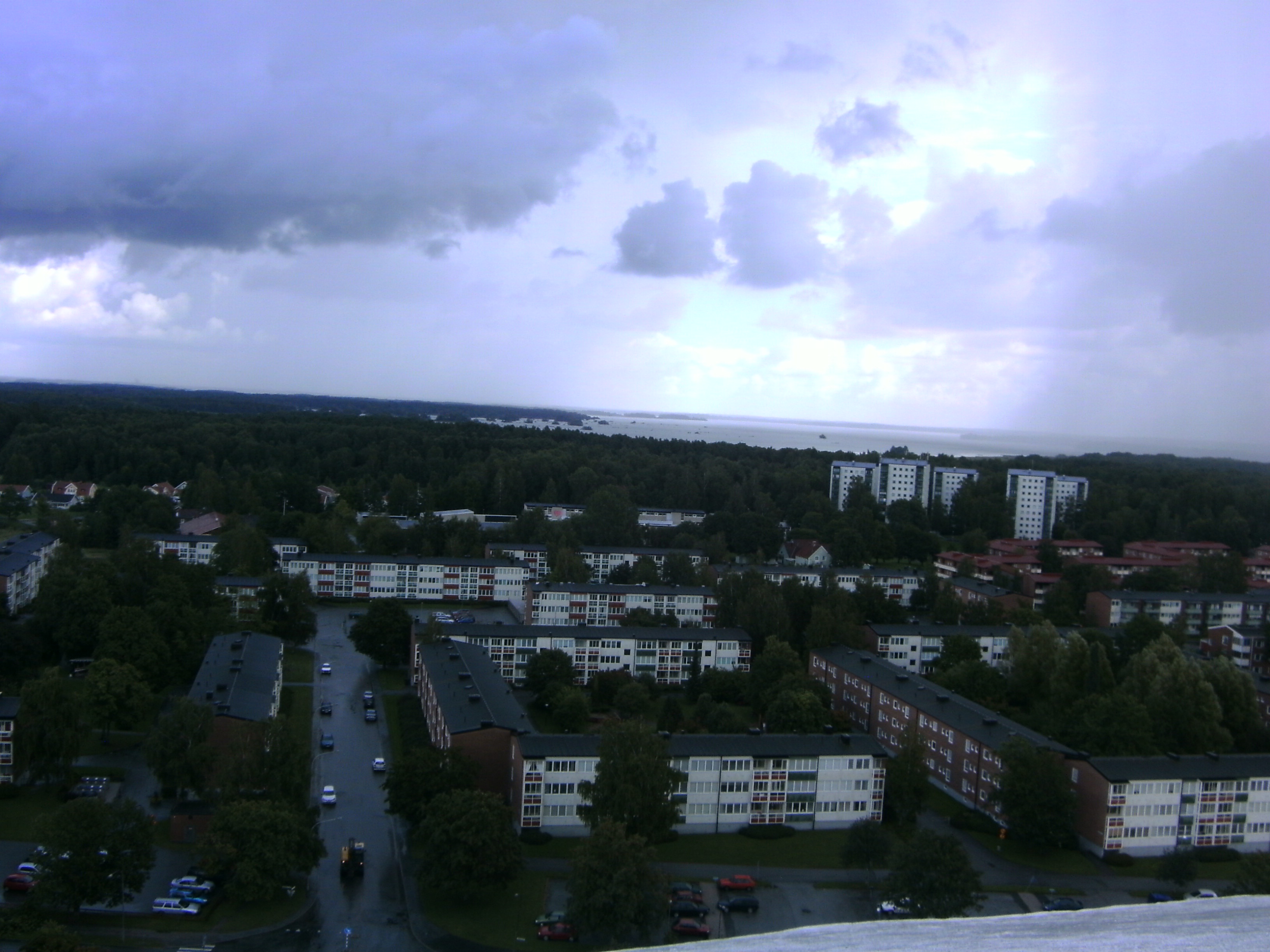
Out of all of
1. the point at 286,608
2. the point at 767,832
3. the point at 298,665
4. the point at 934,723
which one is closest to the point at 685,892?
the point at 767,832

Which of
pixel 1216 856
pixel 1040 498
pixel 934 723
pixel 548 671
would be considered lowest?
pixel 1216 856

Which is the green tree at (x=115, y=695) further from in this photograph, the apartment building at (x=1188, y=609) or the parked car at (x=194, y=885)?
the apartment building at (x=1188, y=609)

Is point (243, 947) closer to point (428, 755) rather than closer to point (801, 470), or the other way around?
point (428, 755)

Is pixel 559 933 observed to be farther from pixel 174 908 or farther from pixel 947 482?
pixel 947 482

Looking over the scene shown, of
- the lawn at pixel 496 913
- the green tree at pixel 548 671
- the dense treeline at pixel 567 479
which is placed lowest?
the lawn at pixel 496 913

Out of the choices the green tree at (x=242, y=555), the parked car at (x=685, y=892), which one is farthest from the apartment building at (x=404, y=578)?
the parked car at (x=685, y=892)

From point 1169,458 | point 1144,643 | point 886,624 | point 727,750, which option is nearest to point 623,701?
point 727,750
